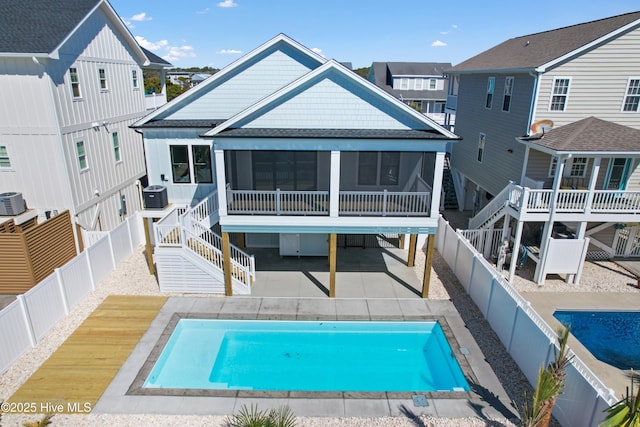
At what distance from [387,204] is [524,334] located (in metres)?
6.30

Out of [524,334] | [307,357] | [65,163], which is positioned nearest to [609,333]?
[524,334]

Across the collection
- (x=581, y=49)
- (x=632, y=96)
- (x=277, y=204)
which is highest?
(x=581, y=49)

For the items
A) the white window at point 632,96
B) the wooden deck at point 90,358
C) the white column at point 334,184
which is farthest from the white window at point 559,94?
the wooden deck at point 90,358

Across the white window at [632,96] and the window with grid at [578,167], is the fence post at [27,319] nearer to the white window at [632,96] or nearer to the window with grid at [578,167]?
the window with grid at [578,167]

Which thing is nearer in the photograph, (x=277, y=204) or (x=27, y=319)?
(x=27, y=319)

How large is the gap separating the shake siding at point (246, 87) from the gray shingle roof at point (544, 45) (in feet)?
32.1

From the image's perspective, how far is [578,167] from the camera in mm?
17047

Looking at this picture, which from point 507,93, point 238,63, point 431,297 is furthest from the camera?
point 507,93

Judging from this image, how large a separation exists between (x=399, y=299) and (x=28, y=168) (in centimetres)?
1543

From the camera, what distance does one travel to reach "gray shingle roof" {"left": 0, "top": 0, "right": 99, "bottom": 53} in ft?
46.5

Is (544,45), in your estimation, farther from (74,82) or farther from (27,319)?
(27,319)

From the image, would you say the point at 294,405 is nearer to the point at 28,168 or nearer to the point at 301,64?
the point at 301,64

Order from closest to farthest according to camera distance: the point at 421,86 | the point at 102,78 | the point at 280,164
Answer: the point at 280,164 → the point at 102,78 → the point at 421,86

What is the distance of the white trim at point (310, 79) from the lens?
1260 cm
